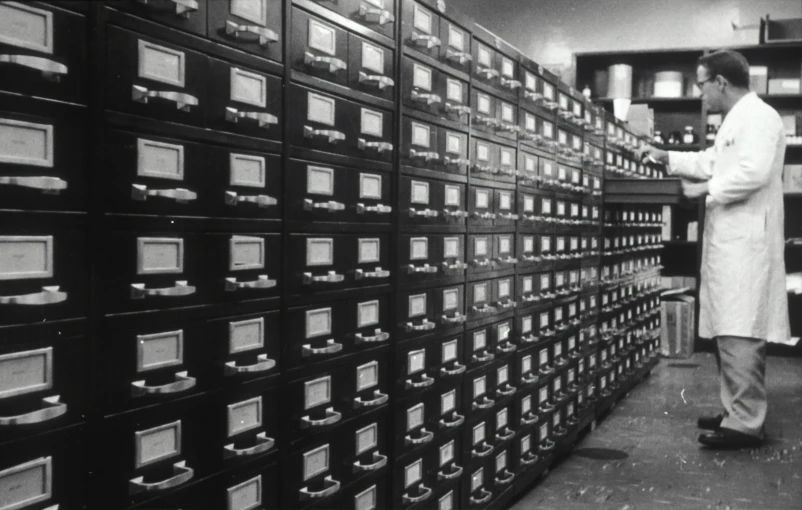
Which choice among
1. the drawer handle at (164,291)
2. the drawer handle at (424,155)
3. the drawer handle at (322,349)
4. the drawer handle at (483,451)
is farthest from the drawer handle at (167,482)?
the drawer handle at (483,451)

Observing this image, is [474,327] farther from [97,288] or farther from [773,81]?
[773,81]

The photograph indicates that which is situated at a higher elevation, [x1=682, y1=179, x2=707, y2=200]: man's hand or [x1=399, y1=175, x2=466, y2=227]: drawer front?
[x1=682, y1=179, x2=707, y2=200]: man's hand

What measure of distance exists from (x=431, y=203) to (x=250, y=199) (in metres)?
0.90

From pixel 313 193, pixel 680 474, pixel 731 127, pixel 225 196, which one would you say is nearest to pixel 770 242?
pixel 731 127

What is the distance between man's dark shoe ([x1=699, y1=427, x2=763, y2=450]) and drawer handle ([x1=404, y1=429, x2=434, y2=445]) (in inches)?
74.7

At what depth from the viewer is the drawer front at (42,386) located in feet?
3.49

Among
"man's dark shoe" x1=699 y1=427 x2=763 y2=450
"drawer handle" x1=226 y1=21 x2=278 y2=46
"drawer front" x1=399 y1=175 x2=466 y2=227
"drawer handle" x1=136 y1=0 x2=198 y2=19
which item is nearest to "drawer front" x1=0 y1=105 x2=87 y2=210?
"drawer handle" x1=136 y1=0 x2=198 y2=19

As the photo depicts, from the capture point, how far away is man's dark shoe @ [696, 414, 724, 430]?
155 inches

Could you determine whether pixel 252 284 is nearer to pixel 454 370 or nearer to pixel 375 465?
pixel 375 465

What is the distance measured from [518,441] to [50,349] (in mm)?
2186

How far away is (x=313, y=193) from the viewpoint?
1.72 metres

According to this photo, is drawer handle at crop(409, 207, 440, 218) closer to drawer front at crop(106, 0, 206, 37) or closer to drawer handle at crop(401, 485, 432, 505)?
drawer handle at crop(401, 485, 432, 505)

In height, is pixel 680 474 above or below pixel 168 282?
below

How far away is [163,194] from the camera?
128cm
